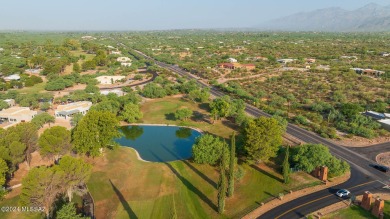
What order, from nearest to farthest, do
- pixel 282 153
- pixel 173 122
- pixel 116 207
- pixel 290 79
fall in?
pixel 116 207 < pixel 282 153 < pixel 173 122 < pixel 290 79

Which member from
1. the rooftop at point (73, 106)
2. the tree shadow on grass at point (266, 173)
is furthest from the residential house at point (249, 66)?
the tree shadow on grass at point (266, 173)

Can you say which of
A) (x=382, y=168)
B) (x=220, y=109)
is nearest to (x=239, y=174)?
(x=382, y=168)

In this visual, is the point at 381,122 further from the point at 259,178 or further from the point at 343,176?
the point at 259,178

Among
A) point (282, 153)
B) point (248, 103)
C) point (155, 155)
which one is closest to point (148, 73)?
point (248, 103)

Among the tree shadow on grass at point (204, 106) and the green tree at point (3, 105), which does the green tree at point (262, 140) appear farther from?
the green tree at point (3, 105)

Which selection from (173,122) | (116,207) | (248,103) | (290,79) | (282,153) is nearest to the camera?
(116,207)
